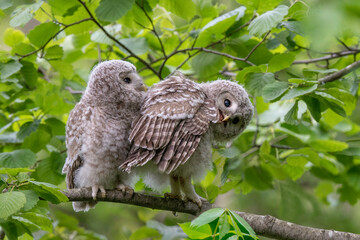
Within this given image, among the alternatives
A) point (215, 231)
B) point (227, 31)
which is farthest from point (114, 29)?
point (215, 231)

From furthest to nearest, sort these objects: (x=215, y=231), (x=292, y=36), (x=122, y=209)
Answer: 1. (x=122, y=209)
2. (x=292, y=36)
3. (x=215, y=231)

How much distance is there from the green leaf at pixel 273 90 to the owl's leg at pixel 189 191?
67cm

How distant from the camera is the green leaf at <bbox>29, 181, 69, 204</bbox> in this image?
1.85 meters

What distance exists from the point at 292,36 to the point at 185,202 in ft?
4.58

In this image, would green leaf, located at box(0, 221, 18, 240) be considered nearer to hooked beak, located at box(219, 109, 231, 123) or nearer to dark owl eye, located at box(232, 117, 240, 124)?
hooked beak, located at box(219, 109, 231, 123)

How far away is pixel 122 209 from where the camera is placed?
233 inches

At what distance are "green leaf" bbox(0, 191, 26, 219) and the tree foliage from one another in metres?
0.30

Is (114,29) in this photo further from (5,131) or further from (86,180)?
(86,180)

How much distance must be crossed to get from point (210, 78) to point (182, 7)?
1.94ft

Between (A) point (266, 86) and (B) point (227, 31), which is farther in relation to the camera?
(B) point (227, 31)

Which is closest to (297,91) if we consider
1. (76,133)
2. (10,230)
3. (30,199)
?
(76,133)

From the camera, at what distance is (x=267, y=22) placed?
246cm

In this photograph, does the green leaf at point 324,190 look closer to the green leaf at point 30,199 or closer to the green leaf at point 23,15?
the green leaf at point 23,15

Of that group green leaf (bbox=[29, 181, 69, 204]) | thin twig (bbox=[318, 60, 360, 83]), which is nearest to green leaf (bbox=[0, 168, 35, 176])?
green leaf (bbox=[29, 181, 69, 204])
